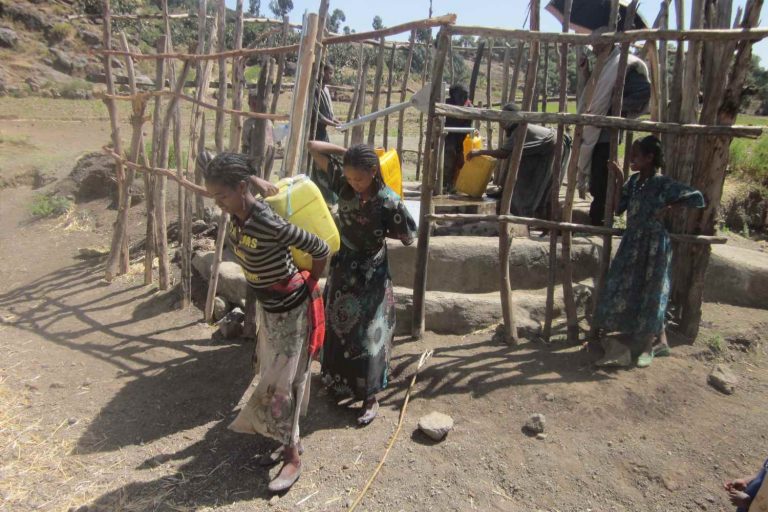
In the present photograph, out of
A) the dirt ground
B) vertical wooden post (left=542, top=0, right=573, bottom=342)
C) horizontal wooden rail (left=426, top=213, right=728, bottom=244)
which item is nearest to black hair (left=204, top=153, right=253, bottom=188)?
the dirt ground

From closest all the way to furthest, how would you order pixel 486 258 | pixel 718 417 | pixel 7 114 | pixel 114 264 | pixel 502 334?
pixel 718 417
pixel 502 334
pixel 486 258
pixel 114 264
pixel 7 114

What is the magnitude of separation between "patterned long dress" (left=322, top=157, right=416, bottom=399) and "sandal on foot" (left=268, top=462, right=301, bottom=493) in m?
0.70

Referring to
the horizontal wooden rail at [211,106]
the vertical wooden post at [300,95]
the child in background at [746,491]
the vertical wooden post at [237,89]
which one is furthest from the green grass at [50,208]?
the child in background at [746,491]

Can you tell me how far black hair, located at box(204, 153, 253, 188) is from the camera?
240 cm

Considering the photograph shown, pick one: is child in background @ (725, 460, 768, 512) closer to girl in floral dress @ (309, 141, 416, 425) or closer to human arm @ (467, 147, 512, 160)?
girl in floral dress @ (309, 141, 416, 425)

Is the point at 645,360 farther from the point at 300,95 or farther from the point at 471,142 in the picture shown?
the point at 471,142

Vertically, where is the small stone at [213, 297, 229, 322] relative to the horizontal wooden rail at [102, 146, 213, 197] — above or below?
below

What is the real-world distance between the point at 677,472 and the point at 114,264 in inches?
197

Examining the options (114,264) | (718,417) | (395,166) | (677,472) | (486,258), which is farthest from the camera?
(114,264)

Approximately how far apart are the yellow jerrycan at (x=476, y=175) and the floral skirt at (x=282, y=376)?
322 cm

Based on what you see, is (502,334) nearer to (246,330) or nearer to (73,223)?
(246,330)

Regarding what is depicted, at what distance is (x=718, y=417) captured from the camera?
3234 millimetres

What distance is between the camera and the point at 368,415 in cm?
328

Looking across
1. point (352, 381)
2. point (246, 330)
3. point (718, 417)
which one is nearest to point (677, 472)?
point (718, 417)
